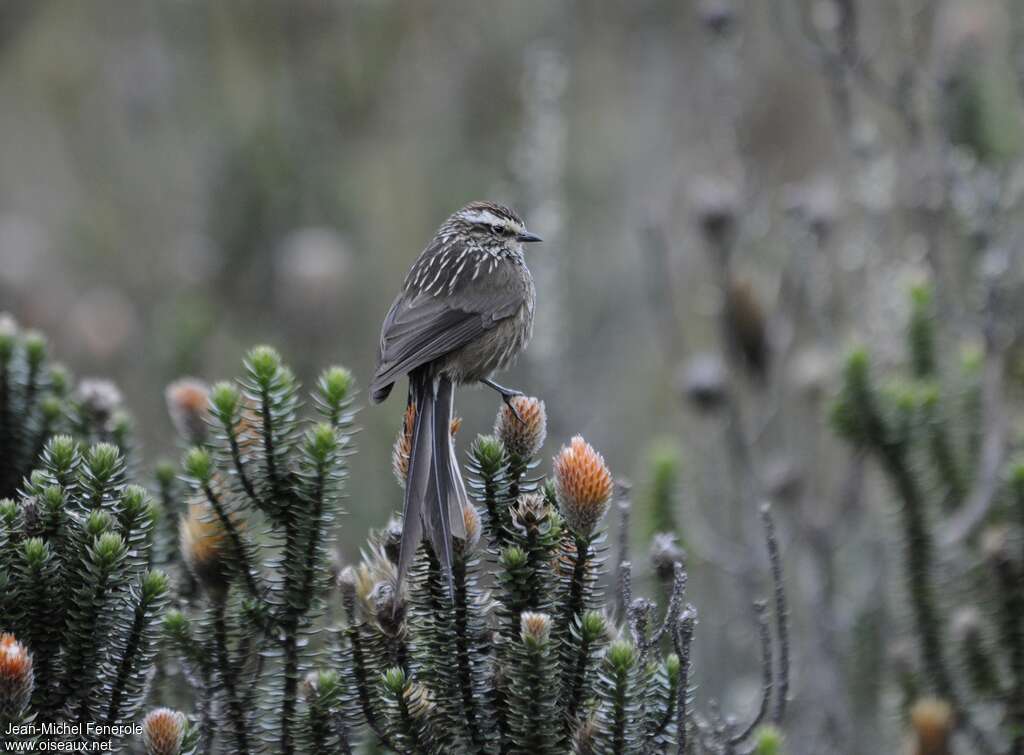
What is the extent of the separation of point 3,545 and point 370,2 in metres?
10.2

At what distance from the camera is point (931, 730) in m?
3.59

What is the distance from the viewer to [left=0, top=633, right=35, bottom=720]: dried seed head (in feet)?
8.69

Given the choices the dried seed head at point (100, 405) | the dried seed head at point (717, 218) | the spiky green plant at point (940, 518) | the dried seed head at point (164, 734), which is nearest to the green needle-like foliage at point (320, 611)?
the dried seed head at point (164, 734)

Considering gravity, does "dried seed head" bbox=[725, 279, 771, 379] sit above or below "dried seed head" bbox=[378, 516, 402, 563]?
above

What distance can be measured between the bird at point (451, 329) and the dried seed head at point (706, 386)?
1109mm

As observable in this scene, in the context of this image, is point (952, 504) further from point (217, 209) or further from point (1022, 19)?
point (217, 209)

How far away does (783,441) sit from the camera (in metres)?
6.38

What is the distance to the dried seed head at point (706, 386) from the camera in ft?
18.9

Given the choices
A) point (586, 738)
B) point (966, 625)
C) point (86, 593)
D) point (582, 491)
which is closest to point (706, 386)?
point (966, 625)

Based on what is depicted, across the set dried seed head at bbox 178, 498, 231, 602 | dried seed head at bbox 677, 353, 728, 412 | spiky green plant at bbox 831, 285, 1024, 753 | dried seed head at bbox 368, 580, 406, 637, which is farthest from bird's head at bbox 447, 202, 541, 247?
dried seed head at bbox 368, 580, 406, 637

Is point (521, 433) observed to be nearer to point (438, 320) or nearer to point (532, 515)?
point (532, 515)

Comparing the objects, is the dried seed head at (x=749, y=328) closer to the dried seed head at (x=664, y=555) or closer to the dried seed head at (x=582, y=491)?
the dried seed head at (x=664, y=555)

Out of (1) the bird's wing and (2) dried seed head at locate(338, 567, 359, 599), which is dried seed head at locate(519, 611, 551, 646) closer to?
(2) dried seed head at locate(338, 567, 359, 599)

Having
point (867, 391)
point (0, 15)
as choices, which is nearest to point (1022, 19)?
point (867, 391)
